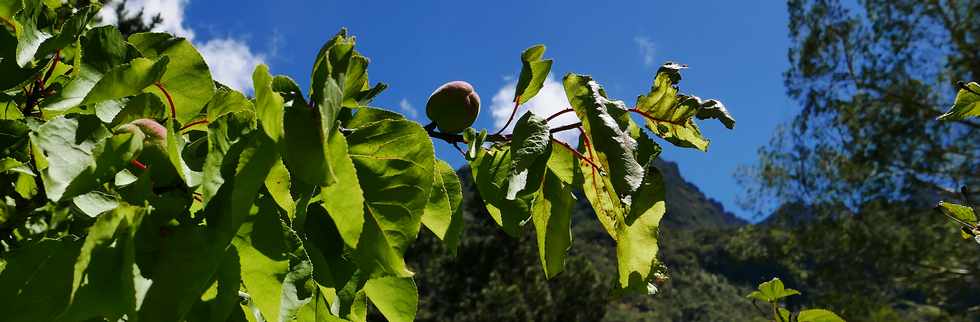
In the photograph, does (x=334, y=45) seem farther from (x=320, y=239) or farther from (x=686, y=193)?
(x=686, y=193)

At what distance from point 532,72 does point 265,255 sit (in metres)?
0.34

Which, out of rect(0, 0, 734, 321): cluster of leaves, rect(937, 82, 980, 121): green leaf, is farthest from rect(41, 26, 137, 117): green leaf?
rect(937, 82, 980, 121): green leaf

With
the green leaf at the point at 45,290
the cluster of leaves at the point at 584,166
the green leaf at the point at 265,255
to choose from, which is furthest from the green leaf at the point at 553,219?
the green leaf at the point at 45,290

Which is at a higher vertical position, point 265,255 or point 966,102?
point 966,102

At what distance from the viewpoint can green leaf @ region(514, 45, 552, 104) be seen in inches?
27.7

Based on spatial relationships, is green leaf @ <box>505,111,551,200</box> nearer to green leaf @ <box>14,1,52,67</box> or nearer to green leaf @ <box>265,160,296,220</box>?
green leaf @ <box>265,160,296,220</box>

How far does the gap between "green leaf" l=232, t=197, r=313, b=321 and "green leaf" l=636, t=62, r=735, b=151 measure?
427 millimetres

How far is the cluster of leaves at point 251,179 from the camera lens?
44 centimetres

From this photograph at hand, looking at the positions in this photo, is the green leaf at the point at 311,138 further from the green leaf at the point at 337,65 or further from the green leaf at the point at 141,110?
the green leaf at the point at 141,110

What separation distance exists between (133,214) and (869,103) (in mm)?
11672

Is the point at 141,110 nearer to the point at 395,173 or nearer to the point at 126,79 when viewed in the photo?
the point at 126,79

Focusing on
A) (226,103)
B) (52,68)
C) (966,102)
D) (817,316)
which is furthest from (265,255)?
(817,316)

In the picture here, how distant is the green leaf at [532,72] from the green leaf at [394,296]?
0.22 m

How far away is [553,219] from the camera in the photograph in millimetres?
746
